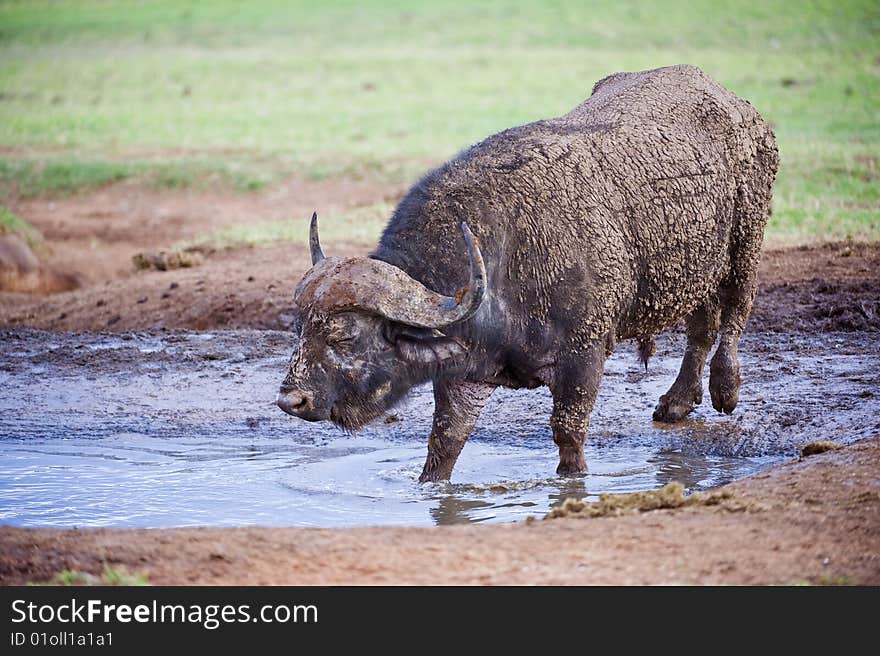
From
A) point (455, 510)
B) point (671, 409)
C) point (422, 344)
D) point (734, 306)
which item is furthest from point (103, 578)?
point (734, 306)

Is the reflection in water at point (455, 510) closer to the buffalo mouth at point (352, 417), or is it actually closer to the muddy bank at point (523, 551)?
the buffalo mouth at point (352, 417)

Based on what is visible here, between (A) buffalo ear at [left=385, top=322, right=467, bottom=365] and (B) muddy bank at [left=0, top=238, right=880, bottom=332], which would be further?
(B) muddy bank at [left=0, top=238, right=880, bottom=332]

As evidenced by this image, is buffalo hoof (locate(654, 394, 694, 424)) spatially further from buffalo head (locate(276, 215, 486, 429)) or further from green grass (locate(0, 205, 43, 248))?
green grass (locate(0, 205, 43, 248))

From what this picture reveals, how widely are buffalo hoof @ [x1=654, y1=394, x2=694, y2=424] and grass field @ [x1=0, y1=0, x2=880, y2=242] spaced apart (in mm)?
5653

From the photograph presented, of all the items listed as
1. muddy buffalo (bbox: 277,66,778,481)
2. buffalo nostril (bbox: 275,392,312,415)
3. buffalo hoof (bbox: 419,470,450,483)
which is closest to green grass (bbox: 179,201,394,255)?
muddy buffalo (bbox: 277,66,778,481)

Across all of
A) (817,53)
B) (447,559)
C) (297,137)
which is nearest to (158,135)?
(297,137)

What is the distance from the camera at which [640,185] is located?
26.2ft

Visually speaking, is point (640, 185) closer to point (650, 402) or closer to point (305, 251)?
point (650, 402)

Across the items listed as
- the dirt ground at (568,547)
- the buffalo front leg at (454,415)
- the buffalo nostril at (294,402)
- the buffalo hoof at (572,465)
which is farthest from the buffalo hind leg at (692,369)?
the buffalo nostril at (294,402)

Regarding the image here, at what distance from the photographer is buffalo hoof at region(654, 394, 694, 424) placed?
921cm

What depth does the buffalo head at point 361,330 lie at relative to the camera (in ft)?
21.9

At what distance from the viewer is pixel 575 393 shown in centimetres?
756

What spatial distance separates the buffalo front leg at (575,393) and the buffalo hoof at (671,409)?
1588 millimetres
